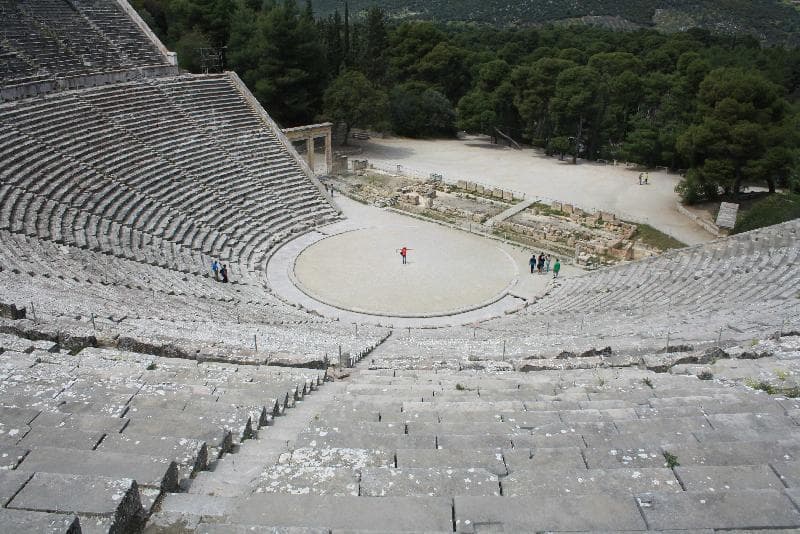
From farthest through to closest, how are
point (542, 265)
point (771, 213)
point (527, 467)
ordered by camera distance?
1. point (771, 213)
2. point (542, 265)
3. point (527, 467)

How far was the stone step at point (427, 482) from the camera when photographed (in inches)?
167

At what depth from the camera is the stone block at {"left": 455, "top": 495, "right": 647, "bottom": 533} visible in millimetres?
3697

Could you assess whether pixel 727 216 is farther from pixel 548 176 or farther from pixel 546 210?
pixel 548 176

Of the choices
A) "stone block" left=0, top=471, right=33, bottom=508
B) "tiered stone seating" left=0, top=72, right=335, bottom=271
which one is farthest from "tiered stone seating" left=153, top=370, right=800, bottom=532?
"tiered stone seating" left=0, top=72, right=335, bottom=271

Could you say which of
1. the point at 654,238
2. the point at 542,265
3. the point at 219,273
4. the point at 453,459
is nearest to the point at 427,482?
the point at 453,459

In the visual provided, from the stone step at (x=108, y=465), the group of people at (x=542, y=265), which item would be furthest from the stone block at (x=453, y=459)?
the group of people at (x=542, y=265)

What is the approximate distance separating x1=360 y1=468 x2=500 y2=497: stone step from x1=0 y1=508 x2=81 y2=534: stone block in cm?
179

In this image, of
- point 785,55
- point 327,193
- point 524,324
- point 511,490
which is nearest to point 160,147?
point 327,193

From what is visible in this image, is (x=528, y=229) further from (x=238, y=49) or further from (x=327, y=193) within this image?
(x=238, y=49)

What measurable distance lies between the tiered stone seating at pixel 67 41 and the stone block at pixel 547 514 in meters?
25.2

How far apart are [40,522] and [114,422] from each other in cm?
213

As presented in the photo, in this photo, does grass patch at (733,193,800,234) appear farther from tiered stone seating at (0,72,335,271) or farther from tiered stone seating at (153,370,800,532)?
tiered stone seating at (153,370,800,532)

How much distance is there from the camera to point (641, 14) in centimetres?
12075

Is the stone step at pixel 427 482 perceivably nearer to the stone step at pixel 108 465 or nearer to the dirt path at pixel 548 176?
the stone step at pixel 108 465
